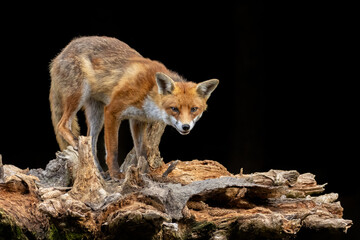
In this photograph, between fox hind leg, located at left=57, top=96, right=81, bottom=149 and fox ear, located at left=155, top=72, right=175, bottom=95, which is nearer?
fox ear, located at left=155, top=72, right=175, bottom=95

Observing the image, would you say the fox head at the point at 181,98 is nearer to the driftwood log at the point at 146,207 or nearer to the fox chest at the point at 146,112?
the fox chest at the point at 146,112

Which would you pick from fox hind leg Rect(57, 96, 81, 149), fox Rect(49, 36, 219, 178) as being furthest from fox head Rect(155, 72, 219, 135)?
fox hind leg Rect(57, 96, 81, 149)

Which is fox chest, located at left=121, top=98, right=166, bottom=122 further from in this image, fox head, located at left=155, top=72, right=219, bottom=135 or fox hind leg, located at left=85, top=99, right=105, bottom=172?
fox hind leg, located at left=85, top=99, right=105, bottom=172

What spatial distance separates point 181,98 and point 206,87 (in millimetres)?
289

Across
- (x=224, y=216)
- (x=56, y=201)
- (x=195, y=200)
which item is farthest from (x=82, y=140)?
(x=224, y=216)

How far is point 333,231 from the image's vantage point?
392 cm

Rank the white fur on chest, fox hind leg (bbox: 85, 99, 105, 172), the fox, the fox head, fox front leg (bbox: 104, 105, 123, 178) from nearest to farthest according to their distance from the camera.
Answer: the fox head → the fox → the white fur on chest → fox front leg (bbox: 104, 105, 123, 178) → fox hind leg (bbox: 85, 99, 105, 172)

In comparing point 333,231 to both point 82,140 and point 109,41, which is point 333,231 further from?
point 109,41

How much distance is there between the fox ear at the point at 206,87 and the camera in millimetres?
4973

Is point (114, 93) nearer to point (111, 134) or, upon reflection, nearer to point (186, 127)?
point (111, 134)

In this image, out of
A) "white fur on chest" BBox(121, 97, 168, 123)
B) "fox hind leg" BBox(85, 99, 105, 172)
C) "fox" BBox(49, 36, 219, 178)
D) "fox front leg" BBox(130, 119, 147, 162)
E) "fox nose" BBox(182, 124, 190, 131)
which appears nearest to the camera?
"fox nose" BBox(182, 124, 190, 131)

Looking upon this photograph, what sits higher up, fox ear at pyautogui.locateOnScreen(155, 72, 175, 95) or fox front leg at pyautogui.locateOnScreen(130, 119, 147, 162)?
fox ear at pyautogui.locateOnScreen(155, 72, 175, 95)

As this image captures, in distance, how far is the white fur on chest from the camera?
5145 mm

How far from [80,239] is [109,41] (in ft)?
10.1
